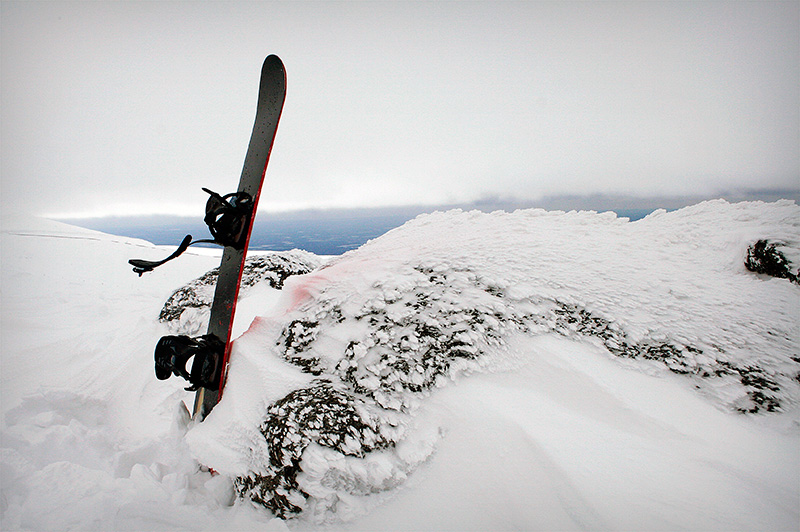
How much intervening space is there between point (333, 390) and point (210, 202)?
1659 millimetres

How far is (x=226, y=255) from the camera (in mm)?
2574

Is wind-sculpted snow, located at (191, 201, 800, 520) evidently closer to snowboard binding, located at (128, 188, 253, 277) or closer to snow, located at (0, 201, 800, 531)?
snow, located at (0, 201, 800, 531)

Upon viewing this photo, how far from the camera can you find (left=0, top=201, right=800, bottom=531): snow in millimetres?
1659

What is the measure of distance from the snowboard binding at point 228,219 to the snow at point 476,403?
877mm

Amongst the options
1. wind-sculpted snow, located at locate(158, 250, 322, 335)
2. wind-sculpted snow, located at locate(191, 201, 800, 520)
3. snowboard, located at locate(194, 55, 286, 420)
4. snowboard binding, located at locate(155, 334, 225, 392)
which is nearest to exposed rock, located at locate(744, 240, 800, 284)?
wind-sculpted snow, located at locate(191, 201, 800, 520)

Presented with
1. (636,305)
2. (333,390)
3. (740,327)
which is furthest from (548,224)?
(333,390)

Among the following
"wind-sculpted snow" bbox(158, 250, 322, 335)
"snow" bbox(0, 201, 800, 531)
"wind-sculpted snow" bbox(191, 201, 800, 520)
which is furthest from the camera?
"wind-sculpted snow" bbox(158, 250, 322, 335)

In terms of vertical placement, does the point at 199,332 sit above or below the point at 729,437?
above

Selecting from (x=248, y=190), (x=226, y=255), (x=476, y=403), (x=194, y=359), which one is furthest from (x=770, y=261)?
(x=194, y=359)

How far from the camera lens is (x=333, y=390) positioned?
6.85 ft

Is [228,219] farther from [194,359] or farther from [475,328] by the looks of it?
[475,328]

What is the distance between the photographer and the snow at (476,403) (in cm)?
166

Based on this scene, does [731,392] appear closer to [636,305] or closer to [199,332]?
[636,305]

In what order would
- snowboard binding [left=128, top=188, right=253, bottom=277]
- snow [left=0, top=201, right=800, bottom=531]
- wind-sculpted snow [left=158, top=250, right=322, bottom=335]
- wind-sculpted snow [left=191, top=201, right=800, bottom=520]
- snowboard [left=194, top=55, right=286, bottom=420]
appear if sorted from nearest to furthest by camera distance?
1. snow [left=0, top=201, right=800, bottom=531]
2. wind-sculpted snow [left=191, top=201, right=800, bottom=520]
3. snowboard binding [left=128, top=188, right=253, bottom=277]
4. snowboard [left=194, top=55, right=286, bottom=420]
5. wind-sculpted snow [left=158, top=250, right=322, bottom=335]
